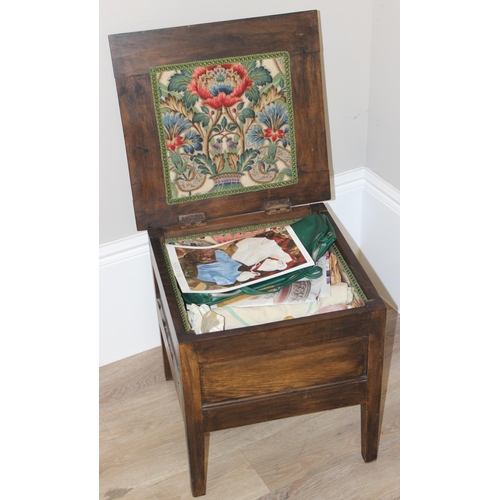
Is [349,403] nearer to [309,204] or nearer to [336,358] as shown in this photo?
[336,358]

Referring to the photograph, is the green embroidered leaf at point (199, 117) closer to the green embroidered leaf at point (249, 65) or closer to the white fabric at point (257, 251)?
the green embroidered leaf at point (249, 65)

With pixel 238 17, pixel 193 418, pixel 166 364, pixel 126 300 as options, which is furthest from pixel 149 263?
pixel 238 17

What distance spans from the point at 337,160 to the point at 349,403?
0.86 meters

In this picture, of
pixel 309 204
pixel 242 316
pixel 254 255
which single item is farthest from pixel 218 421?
pixel 309 204

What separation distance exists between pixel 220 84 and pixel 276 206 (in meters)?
0.34

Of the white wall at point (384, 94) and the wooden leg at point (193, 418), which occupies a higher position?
the white wall at point (384, 94)

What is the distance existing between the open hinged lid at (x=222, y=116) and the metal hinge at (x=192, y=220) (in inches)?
0.5

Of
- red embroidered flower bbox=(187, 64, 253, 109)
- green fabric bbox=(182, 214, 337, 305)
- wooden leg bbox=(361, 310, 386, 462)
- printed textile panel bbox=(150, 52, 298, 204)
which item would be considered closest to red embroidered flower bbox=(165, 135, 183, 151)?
printed textile panel bbox=(150, 52, 298, 204)

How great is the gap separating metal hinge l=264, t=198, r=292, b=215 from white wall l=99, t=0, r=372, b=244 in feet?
1.31

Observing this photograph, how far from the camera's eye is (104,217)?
185cm

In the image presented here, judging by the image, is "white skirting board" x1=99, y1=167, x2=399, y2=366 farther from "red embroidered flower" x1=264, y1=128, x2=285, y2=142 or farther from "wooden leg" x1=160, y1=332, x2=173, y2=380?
"red embroidered flower" x1=264, y1=128, x2=285, y2=142

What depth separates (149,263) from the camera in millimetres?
1948

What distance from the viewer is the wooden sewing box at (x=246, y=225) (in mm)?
1405

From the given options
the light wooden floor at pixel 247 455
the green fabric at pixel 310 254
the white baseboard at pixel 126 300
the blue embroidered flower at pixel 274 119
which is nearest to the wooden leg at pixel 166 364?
the light wooden floor at pixel 247 455
